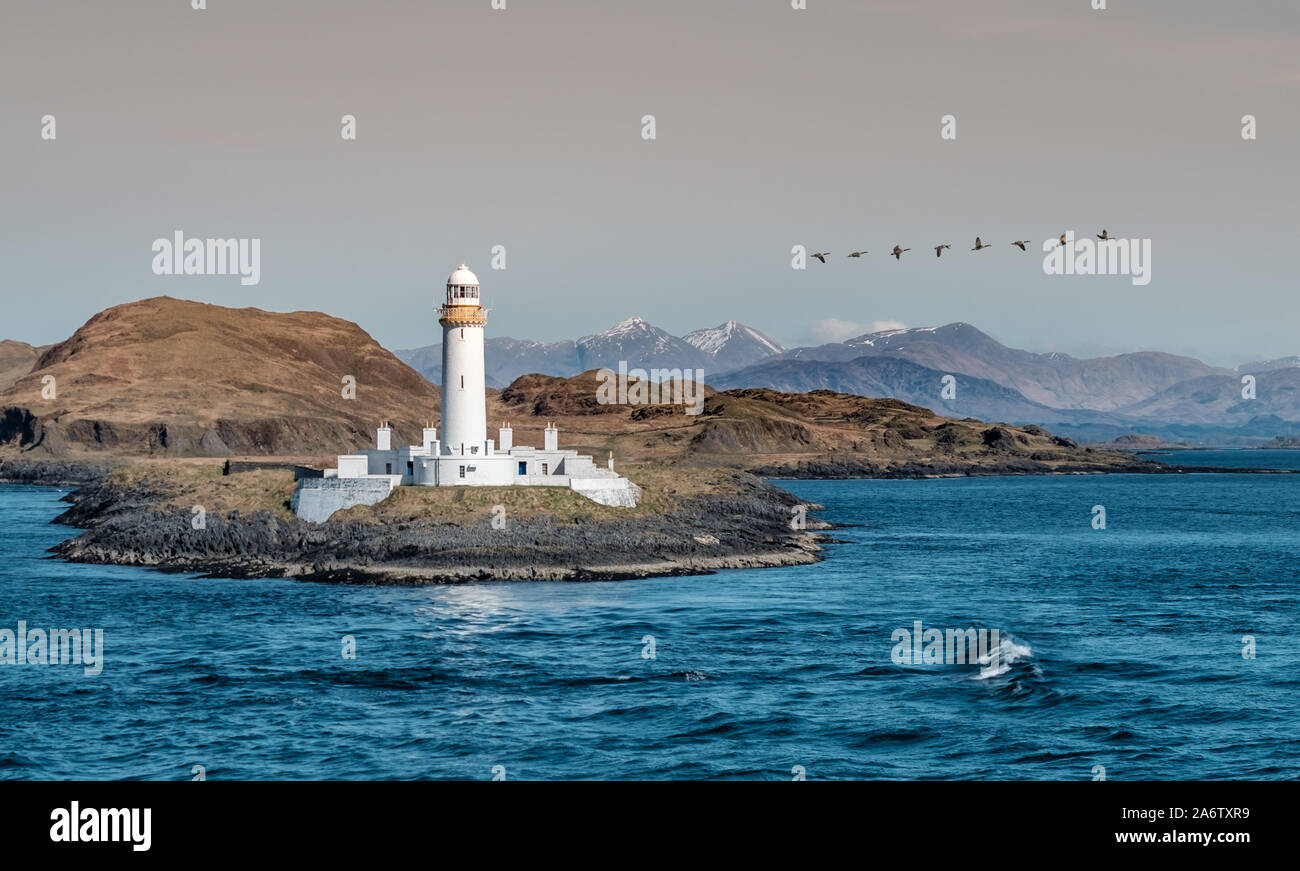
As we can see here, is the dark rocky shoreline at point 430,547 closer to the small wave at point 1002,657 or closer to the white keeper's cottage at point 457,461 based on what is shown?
the white keeper's cottage at point 457,461

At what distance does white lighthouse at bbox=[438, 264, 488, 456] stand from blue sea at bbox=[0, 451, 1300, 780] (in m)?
14.5

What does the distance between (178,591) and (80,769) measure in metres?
34.1

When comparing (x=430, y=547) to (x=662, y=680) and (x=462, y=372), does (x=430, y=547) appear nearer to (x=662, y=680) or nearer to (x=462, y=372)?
(x=462, y=372)

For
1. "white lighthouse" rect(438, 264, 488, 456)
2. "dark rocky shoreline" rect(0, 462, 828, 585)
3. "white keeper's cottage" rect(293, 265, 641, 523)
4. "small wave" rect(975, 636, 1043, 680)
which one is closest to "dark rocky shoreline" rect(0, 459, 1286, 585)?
"dark rocky shoreline" rect(0, 462, 828, 585)

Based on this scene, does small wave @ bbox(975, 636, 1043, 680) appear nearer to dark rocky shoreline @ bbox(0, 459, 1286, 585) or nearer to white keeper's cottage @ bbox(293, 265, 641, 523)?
dark rocky shoreline @ bbox(0, 459, 1286, 585)

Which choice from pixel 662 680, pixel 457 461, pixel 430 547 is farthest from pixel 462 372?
pixel 662 680

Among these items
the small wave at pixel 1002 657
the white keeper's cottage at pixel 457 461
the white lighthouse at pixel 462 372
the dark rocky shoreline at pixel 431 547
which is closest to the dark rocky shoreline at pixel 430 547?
the dark rocky shoreline at pixel 431 547

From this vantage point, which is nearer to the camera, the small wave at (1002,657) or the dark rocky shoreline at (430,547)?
the small wave at (1002,657)

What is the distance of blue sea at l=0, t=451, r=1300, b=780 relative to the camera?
37.0m

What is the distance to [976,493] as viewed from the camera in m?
178

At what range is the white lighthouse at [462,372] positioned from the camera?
8012 centimetres

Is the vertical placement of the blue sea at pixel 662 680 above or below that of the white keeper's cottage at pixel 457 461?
below
